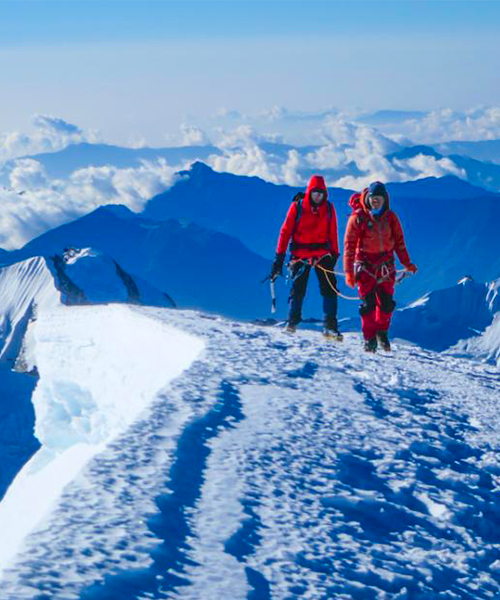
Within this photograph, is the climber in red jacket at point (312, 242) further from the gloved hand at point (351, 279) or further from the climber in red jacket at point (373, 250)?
the gloved hand at point (351, 279)

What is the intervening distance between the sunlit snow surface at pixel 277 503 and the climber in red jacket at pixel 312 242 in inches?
163

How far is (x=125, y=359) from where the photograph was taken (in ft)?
39.3

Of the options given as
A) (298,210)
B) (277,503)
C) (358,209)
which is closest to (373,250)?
(358,209)

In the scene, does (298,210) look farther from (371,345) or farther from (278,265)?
(371,345)

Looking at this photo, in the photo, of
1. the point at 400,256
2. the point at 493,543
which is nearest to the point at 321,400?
the point at 493,543

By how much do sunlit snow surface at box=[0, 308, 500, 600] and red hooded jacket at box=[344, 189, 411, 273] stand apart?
10.9ft

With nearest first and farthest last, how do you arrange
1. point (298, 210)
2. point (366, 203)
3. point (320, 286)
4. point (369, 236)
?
point (366, 203) → point (369, 236) → point (298, 210) → point (320, 286)

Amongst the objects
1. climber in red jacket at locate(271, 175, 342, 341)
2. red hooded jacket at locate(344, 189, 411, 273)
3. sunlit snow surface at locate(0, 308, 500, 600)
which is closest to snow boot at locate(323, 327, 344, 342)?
climber in red jacket at locate(271, 175, 342, 341)

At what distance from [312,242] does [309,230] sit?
22cm

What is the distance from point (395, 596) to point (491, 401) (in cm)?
538

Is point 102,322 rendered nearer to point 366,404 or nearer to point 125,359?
point 125,359

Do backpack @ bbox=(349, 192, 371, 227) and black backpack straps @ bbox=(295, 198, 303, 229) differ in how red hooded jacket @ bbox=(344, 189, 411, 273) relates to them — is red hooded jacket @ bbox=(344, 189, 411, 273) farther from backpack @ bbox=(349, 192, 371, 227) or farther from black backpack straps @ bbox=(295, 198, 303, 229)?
black backpack straps @ bbox=(295, 198, 303, 229)

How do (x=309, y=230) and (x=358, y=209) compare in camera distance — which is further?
(x=309, y=230)

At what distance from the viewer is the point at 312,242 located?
40.8 ft
